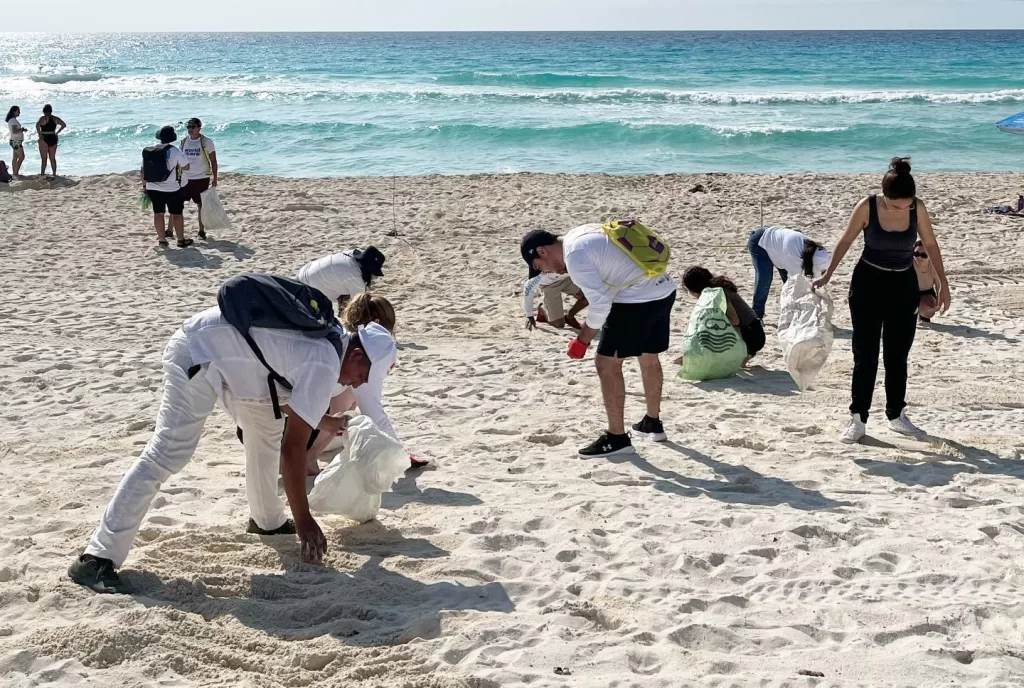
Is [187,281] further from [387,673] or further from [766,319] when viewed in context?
[387,673]

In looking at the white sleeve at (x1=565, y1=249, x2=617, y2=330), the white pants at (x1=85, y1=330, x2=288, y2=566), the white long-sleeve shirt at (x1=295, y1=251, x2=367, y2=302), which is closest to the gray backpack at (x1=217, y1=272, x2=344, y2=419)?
the white pants at (x1=85, y1=330, x2=288, y2=566)

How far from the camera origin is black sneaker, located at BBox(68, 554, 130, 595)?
150 inches

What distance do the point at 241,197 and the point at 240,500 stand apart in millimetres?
10505

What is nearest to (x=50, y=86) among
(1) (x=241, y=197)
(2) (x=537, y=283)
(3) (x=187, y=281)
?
(1) (x=241, y=197)

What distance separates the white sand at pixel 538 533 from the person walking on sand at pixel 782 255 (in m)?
0.47

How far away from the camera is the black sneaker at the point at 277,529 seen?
4.42 m

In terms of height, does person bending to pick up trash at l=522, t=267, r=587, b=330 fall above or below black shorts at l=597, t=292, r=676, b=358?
below

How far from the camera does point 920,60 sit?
54.2 meters

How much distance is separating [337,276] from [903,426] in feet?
12.5

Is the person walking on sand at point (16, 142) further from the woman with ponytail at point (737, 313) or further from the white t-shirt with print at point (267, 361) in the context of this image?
the white t-shirt with print at point (267, 361)

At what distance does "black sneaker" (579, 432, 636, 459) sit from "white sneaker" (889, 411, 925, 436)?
1554 mm

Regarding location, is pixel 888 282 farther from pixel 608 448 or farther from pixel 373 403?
pixel 373 403

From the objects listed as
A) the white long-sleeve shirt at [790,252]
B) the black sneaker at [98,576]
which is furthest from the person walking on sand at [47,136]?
the black sneaker at [98,576]

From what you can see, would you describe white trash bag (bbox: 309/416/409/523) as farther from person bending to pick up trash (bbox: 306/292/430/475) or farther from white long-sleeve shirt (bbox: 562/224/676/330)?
white long-sleeve shirt (bbox: 562/224/676/330)
